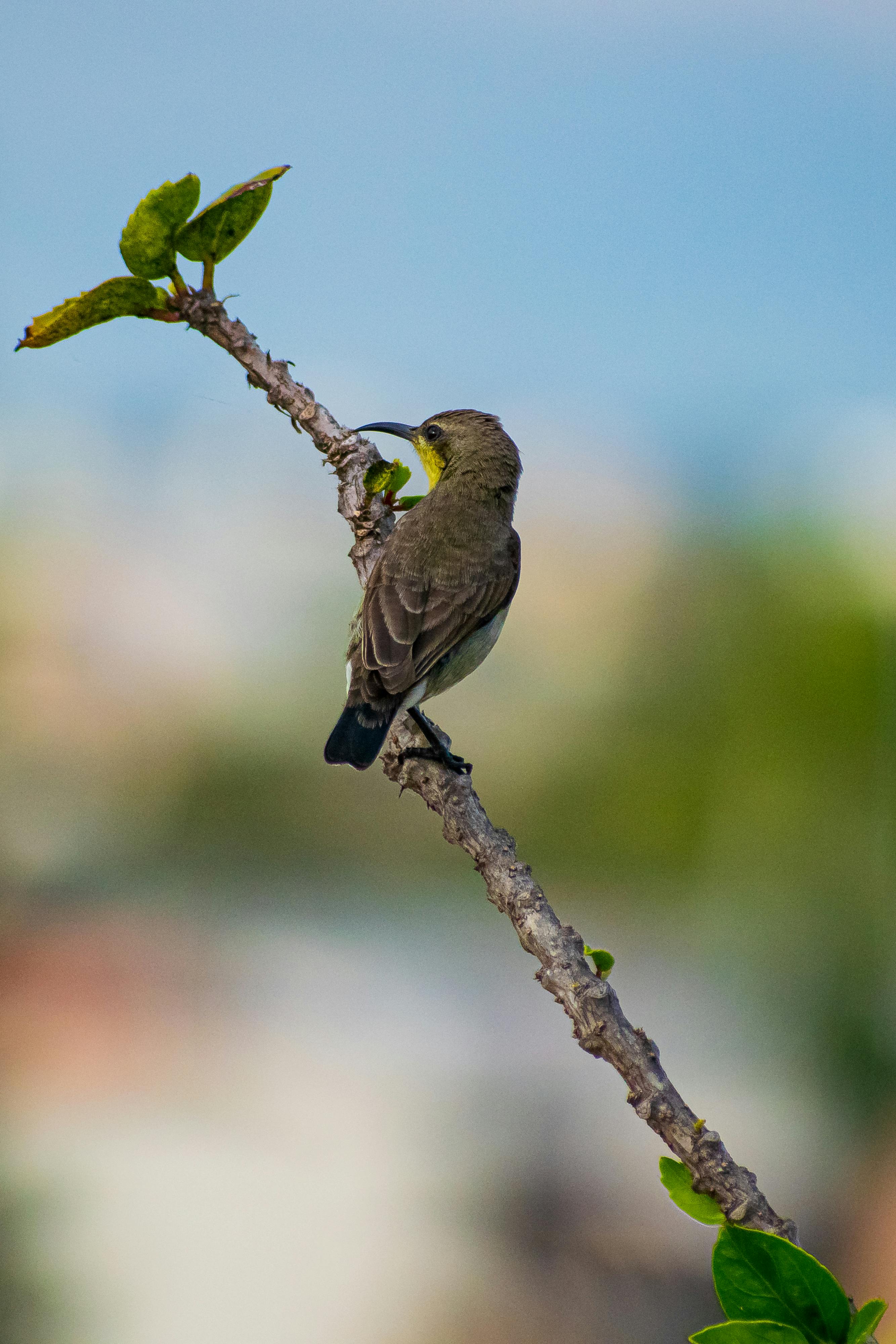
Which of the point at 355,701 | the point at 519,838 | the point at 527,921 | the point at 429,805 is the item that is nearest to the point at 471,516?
the point at 355,701

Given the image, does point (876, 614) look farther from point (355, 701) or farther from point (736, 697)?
point (355, 701)

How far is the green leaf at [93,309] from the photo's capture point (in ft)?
3.13

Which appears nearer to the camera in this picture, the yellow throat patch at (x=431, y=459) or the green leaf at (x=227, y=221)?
the green leaf at (x=227, y=221)

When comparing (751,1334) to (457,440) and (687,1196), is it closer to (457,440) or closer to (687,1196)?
(687,1196)

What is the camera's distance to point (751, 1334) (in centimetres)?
60

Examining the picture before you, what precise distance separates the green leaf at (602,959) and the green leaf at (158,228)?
2.29 feet

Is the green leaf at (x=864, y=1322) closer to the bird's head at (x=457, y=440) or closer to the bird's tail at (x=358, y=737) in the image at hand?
the bird's tail at (x=358, y=737)

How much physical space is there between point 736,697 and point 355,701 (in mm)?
3420

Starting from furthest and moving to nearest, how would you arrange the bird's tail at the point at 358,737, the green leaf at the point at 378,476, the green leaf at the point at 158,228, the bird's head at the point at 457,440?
the bird's head at the point at 457,440 → the bird's tail at the point at 358,737 → the green leaf at the point at 378,476 → the green leaf at the point at 158,228

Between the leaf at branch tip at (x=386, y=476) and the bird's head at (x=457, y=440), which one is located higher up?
the bird's head at (x=457, y=440)

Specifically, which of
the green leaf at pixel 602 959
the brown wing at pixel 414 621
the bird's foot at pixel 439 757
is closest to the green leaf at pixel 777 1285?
the green leaf at pixel 602 959

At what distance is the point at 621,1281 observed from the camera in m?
3.81

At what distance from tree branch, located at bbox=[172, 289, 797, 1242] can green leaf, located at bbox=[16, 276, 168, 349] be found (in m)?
0.05

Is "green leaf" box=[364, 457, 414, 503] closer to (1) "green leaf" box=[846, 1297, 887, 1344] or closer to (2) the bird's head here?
(1) "green leaf" box=[846, 1297, 887, 1344]
